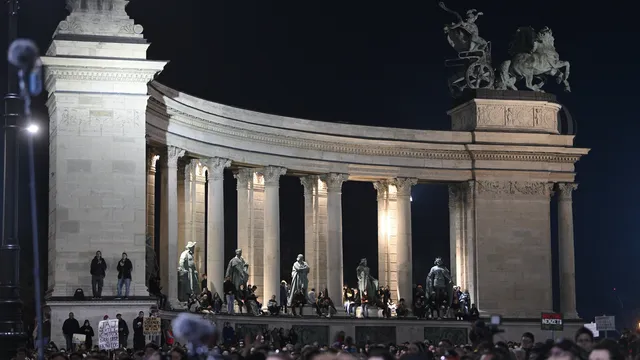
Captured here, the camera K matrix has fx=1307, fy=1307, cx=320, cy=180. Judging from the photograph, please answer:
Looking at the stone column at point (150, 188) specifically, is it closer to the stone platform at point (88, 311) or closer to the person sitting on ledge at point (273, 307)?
the person sitting on ledge at point (273, 307)

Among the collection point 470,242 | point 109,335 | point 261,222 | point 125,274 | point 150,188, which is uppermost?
point 150,188

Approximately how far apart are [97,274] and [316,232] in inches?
1230

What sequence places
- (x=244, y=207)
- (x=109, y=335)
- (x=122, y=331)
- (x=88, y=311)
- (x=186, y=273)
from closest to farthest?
(x=109, y=335), (x=122, y=331), (x=88, y=311), (x=186, y=273), (x=244, y=207)

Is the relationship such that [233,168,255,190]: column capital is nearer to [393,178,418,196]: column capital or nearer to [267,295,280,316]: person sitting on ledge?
[267,295,280,316]: person sitting on ledge

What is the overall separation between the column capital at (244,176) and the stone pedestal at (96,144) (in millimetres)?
19245

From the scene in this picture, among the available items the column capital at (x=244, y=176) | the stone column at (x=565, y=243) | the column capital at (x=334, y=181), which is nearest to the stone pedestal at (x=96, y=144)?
the column capital at (x=244, y=176)

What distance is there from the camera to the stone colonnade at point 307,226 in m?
83.8

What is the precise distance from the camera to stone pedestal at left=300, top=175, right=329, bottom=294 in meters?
97.4

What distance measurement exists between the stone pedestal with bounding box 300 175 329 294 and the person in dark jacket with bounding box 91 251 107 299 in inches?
1157

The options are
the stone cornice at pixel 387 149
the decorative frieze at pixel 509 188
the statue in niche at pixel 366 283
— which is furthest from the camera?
the decorative frieze at pixel 509 188

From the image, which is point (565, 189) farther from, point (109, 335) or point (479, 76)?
point (109, 335)

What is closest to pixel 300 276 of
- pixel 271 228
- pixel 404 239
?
pixel 271 228

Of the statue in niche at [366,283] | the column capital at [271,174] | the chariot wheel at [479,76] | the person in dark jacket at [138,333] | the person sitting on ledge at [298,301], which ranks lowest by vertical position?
the person in dark jacket at [138,333]

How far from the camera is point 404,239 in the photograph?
98.2 m
